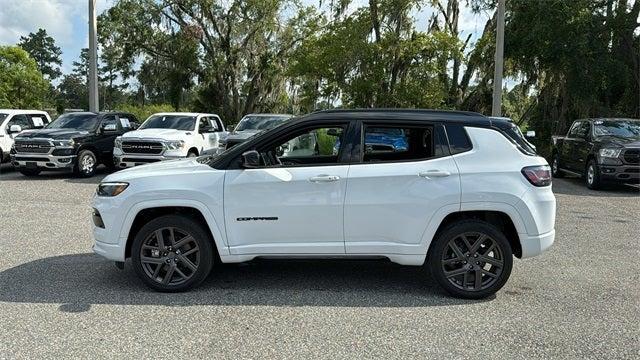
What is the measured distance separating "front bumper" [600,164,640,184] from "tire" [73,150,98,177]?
502 inches

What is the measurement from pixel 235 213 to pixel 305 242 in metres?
0.70

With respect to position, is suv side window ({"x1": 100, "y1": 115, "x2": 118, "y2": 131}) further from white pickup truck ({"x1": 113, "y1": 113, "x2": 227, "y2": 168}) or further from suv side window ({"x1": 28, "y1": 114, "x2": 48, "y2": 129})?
suv side window ({"x1": 28, "y1": 114, "x2": 48, "y2": 129})

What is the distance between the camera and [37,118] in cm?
1709

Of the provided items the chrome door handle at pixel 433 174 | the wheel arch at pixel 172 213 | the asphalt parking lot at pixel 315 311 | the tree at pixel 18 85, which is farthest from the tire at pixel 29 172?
the tree at pixel 18 85

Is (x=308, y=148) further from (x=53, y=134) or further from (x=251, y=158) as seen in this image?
(x=53, y=134)

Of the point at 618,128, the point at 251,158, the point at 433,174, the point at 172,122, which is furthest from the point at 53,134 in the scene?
the point at 618,128

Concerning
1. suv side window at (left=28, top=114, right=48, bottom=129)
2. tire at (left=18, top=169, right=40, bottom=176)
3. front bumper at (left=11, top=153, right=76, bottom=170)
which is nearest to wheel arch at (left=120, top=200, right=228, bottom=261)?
front bumper at (left=11, top=153, right=76, bottom=170)

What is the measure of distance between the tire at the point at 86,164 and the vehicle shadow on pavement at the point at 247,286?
8641 millimetres

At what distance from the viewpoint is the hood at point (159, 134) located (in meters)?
14.1

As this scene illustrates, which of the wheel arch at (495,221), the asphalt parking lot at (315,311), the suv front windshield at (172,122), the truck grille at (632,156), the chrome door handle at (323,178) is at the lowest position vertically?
the asphalt parking lot at (315,311)

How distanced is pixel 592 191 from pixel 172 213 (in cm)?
1134

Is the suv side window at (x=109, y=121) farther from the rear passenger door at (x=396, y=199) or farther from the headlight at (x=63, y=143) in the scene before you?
the rear passenger door at (x=396, y=199)

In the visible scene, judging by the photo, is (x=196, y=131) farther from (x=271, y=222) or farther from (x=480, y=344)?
(x=480, y=344)

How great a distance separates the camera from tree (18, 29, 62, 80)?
100062mm
